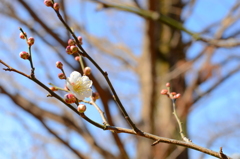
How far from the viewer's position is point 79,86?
1.69ft

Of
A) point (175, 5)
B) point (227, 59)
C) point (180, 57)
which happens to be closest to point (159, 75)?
point (180, 57)

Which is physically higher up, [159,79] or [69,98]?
[159,79]

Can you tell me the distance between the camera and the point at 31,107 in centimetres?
178

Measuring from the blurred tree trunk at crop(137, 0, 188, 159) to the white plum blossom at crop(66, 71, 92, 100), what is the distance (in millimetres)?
1213

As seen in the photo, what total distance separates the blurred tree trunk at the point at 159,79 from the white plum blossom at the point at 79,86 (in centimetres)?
121

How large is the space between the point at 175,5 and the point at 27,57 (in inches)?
106

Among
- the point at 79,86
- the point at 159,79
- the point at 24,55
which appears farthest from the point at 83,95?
the point at 159,79

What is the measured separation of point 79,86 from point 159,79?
1.96 meters

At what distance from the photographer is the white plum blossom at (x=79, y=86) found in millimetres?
502

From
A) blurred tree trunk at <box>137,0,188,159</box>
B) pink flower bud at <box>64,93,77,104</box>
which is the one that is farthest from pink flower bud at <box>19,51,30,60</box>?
blurred tree trunk at <box>137,0,188,159</box>

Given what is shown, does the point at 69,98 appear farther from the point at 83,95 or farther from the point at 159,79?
the point at 159,79

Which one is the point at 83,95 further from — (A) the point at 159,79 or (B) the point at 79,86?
(A) the point at 159,79

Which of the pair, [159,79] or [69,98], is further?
[159,79]

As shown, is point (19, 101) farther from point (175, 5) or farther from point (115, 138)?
point (175, 5)
